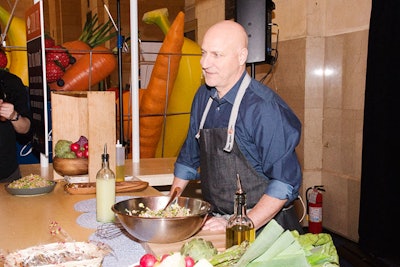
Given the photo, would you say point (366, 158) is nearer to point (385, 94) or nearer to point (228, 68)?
point (385, 94)

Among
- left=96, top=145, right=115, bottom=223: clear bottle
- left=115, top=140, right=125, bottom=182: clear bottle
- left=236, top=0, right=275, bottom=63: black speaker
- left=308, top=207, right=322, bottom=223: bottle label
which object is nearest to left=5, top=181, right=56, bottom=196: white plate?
left=115, top=140, right=125, bottom=182: clear bottle

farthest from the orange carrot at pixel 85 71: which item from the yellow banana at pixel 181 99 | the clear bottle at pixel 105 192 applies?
the clear bottle at pixel 105 192

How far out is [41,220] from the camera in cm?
203

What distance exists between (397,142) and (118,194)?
2414 mm

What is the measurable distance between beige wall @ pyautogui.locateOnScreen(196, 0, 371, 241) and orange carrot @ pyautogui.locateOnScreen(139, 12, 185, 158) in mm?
1310

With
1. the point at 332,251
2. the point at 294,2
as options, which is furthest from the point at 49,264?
the point at 294,2

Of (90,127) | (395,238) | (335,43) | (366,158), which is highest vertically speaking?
(335,43)

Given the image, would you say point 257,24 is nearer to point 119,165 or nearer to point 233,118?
point 119,165

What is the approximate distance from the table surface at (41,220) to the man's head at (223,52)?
2.12 ft

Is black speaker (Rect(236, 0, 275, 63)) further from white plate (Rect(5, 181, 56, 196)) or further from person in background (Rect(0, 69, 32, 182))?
white plate (Rect(5, 181, 56, 196))

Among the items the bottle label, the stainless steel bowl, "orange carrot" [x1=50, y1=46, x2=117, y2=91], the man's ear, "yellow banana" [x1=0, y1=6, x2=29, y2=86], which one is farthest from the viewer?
the bottle label

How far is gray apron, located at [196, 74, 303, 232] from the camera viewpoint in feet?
6.90

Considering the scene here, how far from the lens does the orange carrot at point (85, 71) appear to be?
4.30m

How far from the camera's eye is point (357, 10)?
14.8 feet
